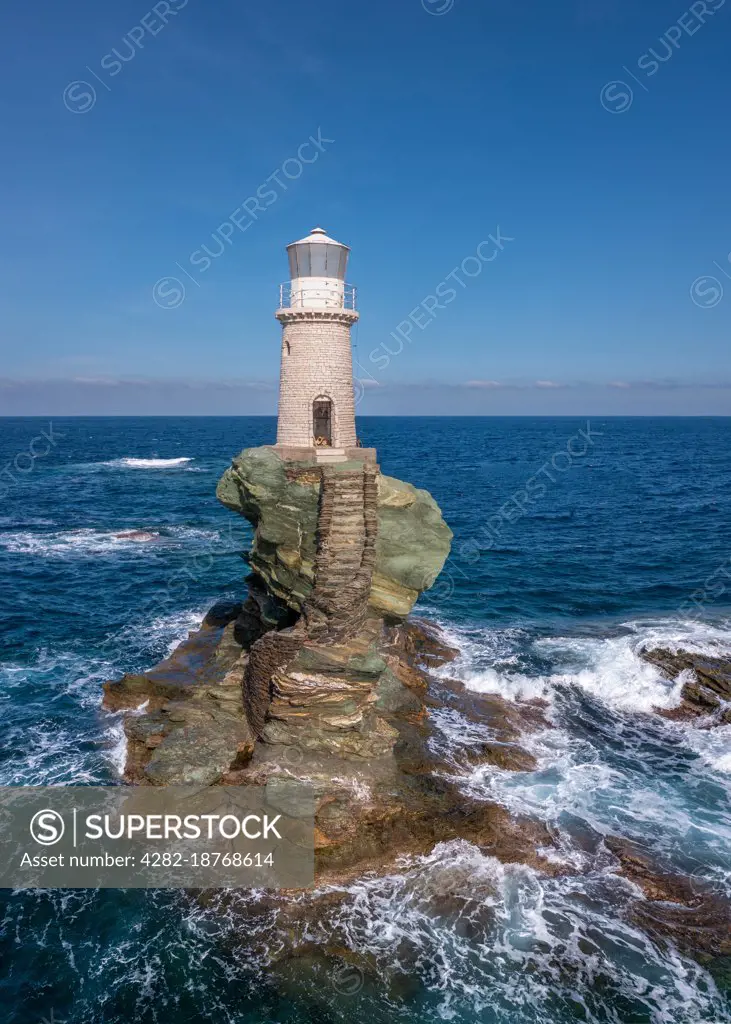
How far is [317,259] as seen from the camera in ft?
86.7

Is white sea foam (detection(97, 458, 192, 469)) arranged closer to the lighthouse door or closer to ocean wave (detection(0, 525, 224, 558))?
ocean wave (detection(0, 525, 224, 558))

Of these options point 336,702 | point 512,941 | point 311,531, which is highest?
point 311,531

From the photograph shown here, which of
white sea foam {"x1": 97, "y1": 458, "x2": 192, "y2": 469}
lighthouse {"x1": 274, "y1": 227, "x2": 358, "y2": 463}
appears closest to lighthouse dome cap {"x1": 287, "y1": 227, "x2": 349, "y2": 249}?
lighthouse {"x1": 274, "y1": 227, "x2": 358, "y2": 463}

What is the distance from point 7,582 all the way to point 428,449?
113 metres

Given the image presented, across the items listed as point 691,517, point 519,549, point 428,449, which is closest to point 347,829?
point 519,549

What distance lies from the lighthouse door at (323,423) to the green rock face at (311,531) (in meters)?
2.55

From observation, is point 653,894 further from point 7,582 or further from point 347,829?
point 7,582

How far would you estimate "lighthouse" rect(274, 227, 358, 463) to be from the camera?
2650 cm

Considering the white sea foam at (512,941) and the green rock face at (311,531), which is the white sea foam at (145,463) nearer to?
the green rock face at (311,531)

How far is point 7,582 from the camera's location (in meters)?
43.2

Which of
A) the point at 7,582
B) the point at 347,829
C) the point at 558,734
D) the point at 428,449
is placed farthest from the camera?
the point at 428,449

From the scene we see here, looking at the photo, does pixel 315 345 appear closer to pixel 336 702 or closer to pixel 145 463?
pixel 336 702

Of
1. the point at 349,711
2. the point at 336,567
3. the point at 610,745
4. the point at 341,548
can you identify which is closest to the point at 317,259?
the point at 341,548

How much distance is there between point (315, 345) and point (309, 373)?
1.16 meters
